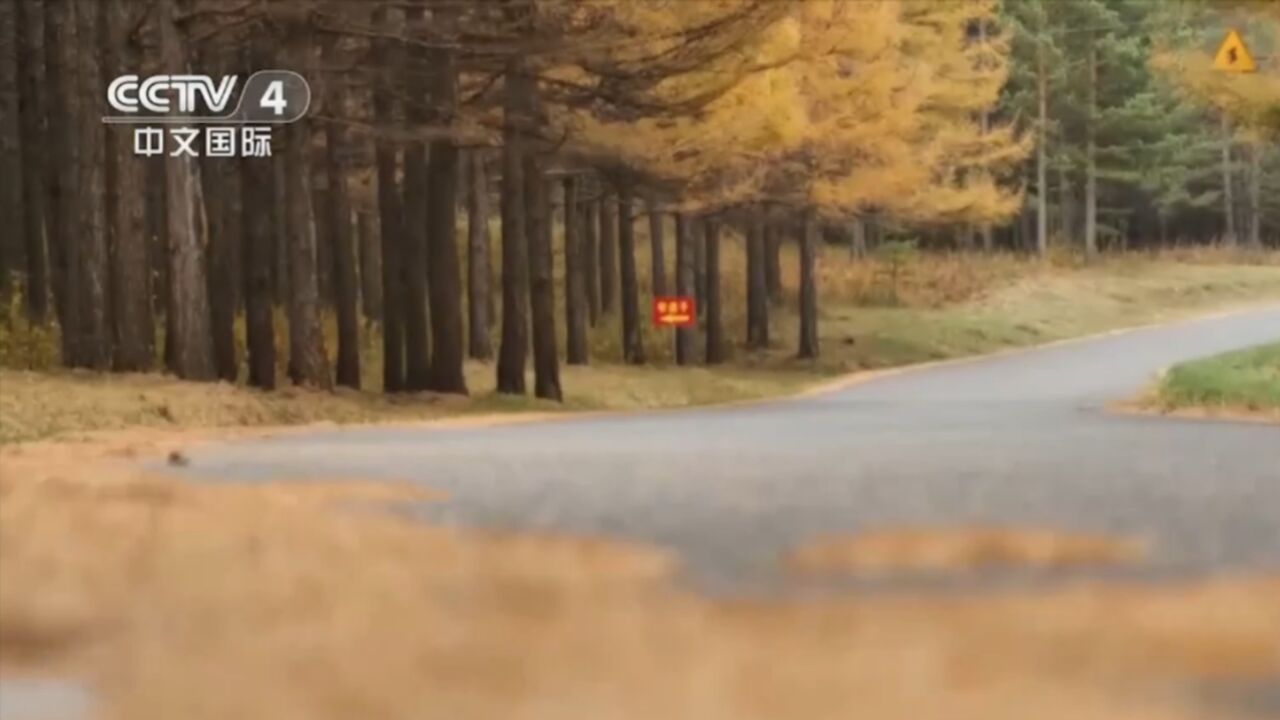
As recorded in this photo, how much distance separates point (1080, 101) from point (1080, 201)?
6.87 m

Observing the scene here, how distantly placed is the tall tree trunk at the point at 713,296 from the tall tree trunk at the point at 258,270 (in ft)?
40.8

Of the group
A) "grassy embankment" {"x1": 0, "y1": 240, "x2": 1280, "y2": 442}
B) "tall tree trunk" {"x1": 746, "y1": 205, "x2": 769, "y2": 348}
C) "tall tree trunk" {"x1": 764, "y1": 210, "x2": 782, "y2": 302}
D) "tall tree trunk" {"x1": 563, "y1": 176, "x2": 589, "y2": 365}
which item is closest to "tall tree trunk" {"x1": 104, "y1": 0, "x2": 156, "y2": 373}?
"grassy embankment" {"x1": 0, "y1": 240, "x2": 1280, "y2": 442}

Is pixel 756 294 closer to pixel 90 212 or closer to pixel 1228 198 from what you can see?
pixel 1228 198

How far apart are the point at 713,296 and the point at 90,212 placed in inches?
642

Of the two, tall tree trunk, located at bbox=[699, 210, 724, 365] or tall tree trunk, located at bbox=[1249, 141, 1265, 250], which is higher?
tall tree trunk, located at bbox=[1249, 141, 1265, 250]

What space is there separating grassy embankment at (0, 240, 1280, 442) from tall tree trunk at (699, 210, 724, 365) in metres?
0.72

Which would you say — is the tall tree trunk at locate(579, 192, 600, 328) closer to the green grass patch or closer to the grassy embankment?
the grassy embankment

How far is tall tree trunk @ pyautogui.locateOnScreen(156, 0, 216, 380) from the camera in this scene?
62.6 feet

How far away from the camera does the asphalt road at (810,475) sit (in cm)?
729

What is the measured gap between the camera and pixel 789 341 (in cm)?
3875

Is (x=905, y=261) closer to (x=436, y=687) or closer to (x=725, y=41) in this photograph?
(x=725, y=41)

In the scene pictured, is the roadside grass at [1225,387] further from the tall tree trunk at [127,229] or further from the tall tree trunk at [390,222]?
the tall tree trunk at [127,229]

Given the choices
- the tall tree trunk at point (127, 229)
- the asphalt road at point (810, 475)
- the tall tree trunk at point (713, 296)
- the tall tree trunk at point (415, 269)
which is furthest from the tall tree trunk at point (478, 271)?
the asphalt road at point (810, 475)

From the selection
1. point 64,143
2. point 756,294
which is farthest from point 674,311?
point 64,143
